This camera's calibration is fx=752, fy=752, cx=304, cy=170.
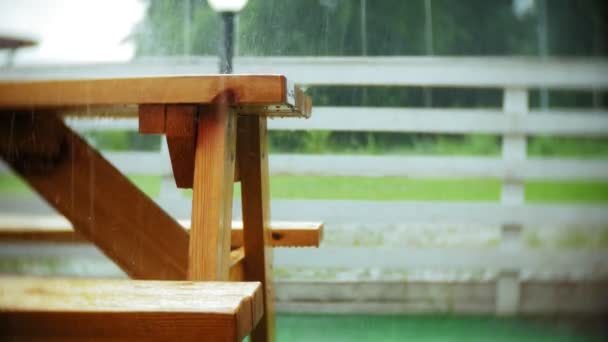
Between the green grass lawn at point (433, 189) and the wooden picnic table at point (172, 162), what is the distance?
751 millimetres

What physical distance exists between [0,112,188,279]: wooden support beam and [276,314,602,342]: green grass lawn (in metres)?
0.89

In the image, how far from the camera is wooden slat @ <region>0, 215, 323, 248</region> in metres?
0.86

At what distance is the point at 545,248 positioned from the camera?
2426mm

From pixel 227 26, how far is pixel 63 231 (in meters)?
0.39

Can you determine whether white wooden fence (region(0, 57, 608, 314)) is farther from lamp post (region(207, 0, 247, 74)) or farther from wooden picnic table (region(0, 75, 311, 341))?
lamp post (region(207, 0, 247, 74))

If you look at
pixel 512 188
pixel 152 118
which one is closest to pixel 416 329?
pixel 512 188

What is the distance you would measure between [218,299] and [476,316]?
6.18 feet

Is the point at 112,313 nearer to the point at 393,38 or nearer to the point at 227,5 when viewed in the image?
the point at 227,5

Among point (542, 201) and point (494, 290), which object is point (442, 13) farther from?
point (494, 290)

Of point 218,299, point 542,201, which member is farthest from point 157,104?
point 542,201

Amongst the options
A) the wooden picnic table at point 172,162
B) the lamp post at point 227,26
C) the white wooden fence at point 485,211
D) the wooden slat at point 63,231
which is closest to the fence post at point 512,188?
the white wooden fence at point 485,211

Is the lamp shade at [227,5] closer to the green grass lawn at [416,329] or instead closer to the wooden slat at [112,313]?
the wooden slat at [112,313]

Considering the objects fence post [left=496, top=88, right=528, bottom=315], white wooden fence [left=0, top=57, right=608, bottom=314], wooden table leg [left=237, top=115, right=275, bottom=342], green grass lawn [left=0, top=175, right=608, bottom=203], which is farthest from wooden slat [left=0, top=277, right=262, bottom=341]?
fence post [left=496, top=88, right=528, bottom=315]

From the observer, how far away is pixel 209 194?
2.98 ft
